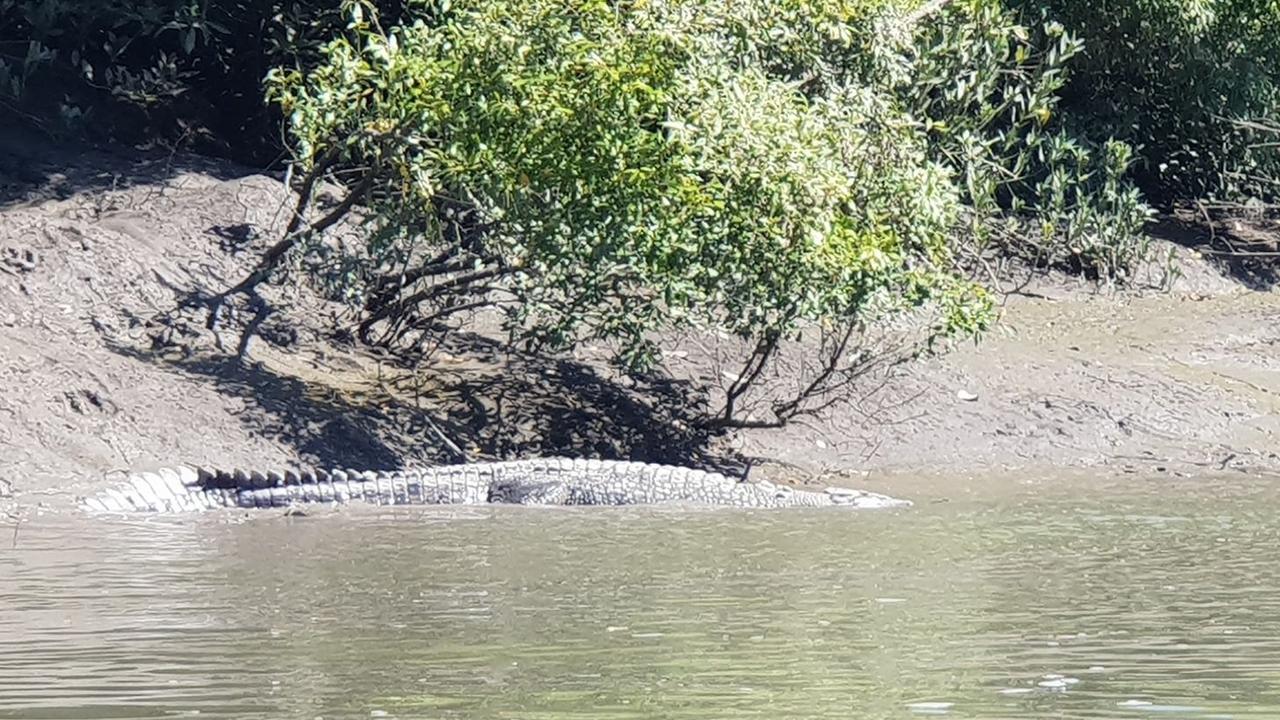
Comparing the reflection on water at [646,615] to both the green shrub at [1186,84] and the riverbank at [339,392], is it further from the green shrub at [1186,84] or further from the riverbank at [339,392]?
the green shrub at [1186,84]

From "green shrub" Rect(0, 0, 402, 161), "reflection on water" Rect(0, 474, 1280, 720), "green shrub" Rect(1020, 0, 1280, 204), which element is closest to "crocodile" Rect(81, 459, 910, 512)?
"reflection on water" Rect(0, 474, 1280, 720)

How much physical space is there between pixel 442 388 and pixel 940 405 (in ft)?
10.7

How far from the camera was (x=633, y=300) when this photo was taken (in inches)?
416

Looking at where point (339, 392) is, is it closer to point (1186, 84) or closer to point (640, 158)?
point (640, 158)

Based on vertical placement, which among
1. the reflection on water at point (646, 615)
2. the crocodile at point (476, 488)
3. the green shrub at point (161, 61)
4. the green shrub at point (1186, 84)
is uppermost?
the green shrub at point (1186, 84)

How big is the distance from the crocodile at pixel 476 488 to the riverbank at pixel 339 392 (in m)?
0.55

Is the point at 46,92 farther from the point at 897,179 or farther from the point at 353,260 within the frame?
the point at 897,179

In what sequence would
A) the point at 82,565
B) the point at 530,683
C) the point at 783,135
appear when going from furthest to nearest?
the point at 783,135 < the point at 82,565 < the point at 530,683

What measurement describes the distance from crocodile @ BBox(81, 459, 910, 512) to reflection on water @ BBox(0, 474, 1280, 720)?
0.32 m

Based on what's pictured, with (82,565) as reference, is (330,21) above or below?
above

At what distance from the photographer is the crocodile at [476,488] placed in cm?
910

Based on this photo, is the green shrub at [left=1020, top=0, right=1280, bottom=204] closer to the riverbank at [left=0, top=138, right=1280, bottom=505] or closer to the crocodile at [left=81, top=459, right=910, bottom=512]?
the riverbank at [left=0, top=138, right=1280, bottom=505]

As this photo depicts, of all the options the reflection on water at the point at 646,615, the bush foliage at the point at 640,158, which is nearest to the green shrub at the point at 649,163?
the bush foliage at the point at 640,158

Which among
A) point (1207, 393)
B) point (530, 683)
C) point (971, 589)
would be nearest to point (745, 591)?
point (971, 589)
